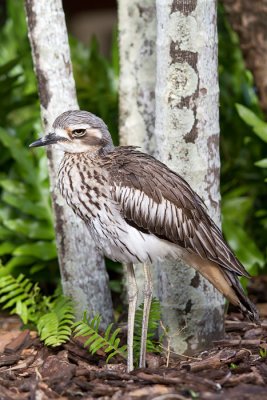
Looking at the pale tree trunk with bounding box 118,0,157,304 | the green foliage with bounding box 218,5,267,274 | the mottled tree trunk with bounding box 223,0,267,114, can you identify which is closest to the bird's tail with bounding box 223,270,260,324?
the pale tree trunk with bounding box 118,0,157,304

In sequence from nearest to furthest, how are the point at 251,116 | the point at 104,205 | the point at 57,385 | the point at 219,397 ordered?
1. the point at 219,397
2. the point at 57,385
3. the point at 104,205
4. the point at 251,116

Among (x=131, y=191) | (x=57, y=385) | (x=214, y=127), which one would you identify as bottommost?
(x=57, y=385)

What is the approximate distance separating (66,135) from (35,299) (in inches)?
62.7

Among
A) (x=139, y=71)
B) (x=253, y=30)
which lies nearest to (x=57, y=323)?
(x=139, y=71)

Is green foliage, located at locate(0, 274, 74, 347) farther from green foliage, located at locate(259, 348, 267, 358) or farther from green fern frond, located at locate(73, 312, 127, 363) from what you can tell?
green foliage, located at locate(259, 348, 267, 358)

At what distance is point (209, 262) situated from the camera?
539 centimetres

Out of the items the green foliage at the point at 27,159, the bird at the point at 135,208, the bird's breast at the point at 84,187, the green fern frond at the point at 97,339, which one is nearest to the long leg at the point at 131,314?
the bird at the point at 135,208

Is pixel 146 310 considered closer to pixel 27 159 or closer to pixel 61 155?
pixel 61 155

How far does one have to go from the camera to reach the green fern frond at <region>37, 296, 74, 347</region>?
568cm

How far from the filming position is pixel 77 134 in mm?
5371

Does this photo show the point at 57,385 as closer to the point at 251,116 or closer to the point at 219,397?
the point at 219,397

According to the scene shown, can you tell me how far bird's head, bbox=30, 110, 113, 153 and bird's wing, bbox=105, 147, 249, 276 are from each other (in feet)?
0.51

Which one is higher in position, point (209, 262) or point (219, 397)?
point (209, 262)

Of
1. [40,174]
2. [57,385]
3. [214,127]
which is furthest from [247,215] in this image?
[57,385]
